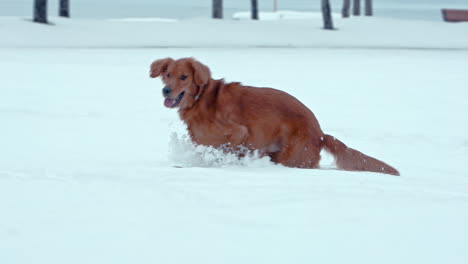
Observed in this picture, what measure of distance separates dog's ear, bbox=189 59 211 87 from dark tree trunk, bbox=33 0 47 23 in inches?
710

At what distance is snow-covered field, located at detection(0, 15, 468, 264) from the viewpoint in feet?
11.1

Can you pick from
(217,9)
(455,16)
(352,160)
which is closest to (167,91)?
(352,160)

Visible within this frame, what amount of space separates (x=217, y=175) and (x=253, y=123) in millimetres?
998

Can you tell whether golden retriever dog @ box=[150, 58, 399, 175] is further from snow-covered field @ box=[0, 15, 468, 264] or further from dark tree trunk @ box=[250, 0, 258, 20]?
dark tree trunk @ box=[250, 0, 258, 20]

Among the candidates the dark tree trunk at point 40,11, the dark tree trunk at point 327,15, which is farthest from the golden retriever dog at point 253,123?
the dark tree trunk at point 327,15

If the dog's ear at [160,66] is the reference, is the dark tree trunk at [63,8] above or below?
above

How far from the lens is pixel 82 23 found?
24297mm

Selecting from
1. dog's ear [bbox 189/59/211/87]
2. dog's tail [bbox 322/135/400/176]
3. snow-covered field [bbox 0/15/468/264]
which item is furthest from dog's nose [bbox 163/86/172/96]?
dog's tail [bbox 322/135/400/176]

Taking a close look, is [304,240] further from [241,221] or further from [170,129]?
[170,129]

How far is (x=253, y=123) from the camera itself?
5.58 meters

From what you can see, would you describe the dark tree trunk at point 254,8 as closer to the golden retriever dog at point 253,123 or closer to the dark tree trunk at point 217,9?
the dark tree trunk at point 217,9

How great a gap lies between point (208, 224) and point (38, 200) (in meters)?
1.03

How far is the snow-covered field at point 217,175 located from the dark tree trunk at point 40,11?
4.82 metres

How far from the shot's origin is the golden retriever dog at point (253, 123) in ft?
18.3
